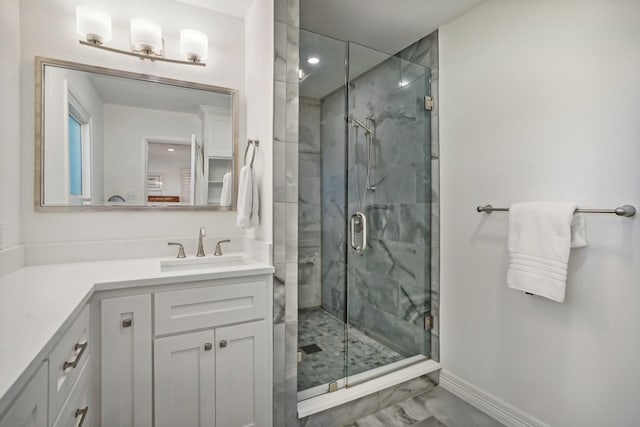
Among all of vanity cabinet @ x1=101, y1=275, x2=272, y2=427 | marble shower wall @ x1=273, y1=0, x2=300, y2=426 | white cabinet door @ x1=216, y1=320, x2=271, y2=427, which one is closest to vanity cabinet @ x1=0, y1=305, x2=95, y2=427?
vanity cabinet @ x1=101, y1=275, x2=272, y2=427

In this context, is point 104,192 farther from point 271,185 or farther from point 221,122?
point 271,185

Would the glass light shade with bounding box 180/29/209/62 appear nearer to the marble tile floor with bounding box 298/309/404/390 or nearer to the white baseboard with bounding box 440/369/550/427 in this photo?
the marble tile floor with bounding box 298/309/404/390

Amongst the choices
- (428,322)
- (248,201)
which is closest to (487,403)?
(428,322)

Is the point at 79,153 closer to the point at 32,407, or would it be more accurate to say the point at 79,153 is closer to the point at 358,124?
the point at 32,407

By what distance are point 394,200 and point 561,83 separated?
1113mm

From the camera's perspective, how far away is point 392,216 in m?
2.28

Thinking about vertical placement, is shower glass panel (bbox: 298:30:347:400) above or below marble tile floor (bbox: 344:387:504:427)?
above

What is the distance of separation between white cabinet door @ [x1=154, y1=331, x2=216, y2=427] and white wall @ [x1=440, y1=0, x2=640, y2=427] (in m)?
1.56

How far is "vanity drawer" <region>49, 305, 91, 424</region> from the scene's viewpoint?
2.67 ft

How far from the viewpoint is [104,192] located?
178 centimetres

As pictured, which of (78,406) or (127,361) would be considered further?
(127,361)

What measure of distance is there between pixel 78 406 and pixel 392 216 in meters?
1.91

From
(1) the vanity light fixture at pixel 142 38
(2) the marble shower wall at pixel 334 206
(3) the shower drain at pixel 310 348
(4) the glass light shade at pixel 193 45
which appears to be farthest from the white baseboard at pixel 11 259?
(2) the marble shower wall at pixel 334 206

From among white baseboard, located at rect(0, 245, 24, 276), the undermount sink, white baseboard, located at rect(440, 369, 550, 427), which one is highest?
white baseboard, located at rect(0, 245, 24, 276)
